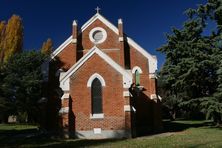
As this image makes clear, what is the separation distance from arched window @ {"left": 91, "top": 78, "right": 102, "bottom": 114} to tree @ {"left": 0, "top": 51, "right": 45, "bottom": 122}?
1809cm

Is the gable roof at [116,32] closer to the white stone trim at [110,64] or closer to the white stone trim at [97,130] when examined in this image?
the white stone trim at [110,64]

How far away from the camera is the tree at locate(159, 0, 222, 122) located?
24.4 metres

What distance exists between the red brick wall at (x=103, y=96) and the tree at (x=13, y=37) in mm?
24216

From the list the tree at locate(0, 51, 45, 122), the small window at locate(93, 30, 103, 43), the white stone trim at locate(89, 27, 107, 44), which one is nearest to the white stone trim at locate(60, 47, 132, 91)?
the white stone trim at locate(89, 27, 107, 44)

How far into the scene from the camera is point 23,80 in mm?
38625

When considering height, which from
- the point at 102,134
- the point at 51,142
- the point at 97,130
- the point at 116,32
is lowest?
the point at 51,142

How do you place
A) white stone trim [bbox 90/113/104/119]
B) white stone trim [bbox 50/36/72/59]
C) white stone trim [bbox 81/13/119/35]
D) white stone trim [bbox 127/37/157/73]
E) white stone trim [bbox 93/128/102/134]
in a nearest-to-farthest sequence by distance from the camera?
white stone trim [bbox 93/128/102/134] → white stone trim [bbox 90/113/104/119] → white stone trim [bbox 127/37/157/73] → white stone trim [bbox 50/36/72/59] → white stone trim [bbox 81/13/119/35]

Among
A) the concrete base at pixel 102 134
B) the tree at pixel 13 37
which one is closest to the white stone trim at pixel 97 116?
the concrete base at pixel 102 134

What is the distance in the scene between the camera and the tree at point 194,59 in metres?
24.4

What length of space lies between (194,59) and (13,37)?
102 ft

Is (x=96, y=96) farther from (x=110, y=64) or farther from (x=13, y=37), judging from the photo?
(x=13, y=37)

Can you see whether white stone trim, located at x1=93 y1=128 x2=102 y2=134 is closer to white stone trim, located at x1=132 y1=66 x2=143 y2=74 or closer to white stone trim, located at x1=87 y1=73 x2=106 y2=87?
white stone trim, located at x1=87 y1=73 x2=106 y2=87

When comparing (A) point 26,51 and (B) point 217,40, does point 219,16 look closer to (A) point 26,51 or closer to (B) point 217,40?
(B) point 217,40

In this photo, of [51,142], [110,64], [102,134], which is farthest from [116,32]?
[51,142]
